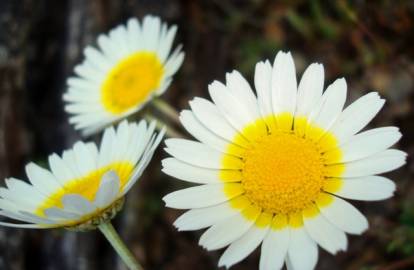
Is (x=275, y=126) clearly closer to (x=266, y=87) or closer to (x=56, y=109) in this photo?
(x=266, y=87)

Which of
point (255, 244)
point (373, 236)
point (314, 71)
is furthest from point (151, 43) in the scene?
point (373, 236)

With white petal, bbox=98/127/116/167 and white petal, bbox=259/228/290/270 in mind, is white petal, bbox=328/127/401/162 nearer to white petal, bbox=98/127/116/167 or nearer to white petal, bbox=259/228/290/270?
white petal, bbox=259/228/290/270

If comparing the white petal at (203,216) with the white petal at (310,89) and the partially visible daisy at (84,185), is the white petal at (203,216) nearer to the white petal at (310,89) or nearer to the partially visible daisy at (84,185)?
the partially visible daisy at (84,185)

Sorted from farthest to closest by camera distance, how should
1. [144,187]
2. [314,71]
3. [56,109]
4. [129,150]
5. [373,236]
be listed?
[56,109], [144,187], [373,236], [129,150], [314,71]

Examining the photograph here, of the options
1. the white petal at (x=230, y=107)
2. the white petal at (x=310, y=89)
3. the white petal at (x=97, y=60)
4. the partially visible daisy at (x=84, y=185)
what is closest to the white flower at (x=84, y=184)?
the partially visible daisy at (x=84, y=185)

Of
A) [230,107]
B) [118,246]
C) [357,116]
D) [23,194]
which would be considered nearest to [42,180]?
[23,194]

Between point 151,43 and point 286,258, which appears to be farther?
point 151,43
